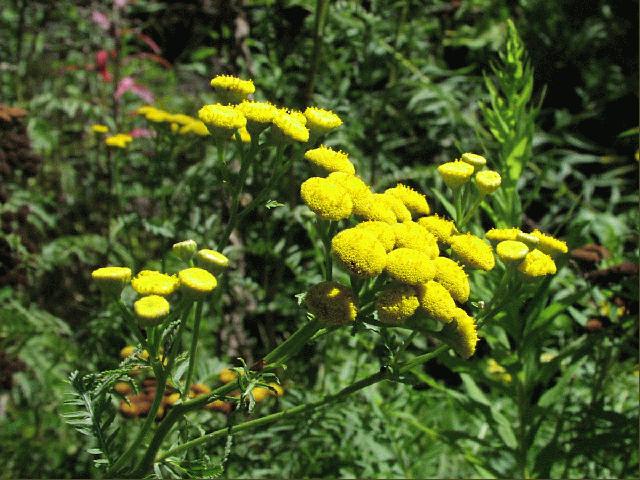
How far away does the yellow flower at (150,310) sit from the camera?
1.15 meters

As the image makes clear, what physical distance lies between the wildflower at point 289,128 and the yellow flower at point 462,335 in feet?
1.48

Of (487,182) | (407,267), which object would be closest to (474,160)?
(487,182)

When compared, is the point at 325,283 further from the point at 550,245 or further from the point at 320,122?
the point at 550,245

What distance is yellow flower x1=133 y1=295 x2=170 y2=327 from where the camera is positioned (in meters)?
1.15

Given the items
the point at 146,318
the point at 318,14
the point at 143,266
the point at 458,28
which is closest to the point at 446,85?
the point at 458,28

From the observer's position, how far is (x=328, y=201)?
1.27 m

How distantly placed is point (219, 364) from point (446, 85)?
196 cm

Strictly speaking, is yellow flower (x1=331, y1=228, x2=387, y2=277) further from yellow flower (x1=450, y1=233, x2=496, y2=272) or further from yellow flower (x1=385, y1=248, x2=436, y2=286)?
yellow flower (x1=450, y1=233, x2=496, y2=272)

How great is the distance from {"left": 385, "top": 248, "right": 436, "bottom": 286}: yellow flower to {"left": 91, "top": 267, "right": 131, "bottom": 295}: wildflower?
45 centimetres

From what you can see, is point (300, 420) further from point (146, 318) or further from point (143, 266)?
point (143, 266)

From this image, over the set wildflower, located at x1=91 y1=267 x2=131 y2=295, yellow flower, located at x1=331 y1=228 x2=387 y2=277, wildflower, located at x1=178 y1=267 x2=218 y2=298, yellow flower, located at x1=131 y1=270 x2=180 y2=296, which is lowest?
wildflower, located at x1=91 y1=267 x2=131 y2=295

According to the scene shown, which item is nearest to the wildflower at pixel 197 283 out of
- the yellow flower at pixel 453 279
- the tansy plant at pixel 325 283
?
the tansy plant at pixel 325 283

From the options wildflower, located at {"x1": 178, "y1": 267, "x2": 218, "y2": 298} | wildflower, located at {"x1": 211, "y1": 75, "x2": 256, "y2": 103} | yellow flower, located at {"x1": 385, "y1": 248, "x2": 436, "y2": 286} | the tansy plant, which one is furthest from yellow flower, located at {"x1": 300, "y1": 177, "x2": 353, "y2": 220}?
wildflower, located at {"x1": 211, "y1": 75, "x2": 256, "y2": 103}

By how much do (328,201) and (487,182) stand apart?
411 mm
